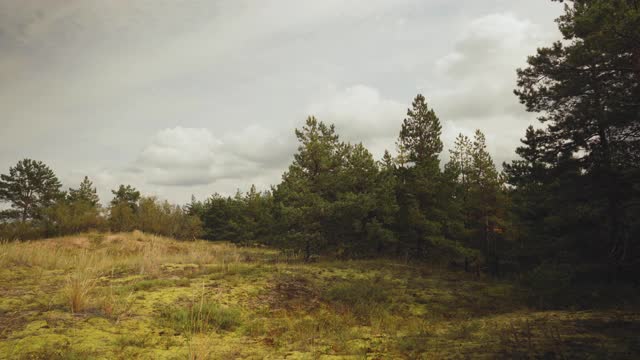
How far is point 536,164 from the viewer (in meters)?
13.2

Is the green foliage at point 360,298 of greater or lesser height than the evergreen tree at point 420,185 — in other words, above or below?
below

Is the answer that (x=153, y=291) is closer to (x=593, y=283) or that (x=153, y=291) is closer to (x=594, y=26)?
(x=594, y=26)

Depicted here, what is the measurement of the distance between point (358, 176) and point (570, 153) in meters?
12.0

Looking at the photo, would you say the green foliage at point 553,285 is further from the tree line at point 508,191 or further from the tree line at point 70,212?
the tree line at point 70,212

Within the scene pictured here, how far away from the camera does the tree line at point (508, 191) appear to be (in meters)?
10.6

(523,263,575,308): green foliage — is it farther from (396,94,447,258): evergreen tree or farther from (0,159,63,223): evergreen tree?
(0,159,63,223): evergreen tree

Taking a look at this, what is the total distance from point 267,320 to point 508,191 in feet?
78.8

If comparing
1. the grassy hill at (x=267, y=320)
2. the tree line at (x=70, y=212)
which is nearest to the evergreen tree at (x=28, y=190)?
the tree line at (x=70, y=212)

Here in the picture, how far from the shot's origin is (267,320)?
8.12 meters

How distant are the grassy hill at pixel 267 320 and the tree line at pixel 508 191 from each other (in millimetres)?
4140

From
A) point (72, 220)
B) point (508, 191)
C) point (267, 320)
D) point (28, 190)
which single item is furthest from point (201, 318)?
point (28, 190)

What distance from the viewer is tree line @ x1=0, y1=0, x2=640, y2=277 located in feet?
34.6

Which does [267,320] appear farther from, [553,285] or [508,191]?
[508,191]

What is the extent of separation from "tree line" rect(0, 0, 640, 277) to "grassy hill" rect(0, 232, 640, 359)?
13.6ft
